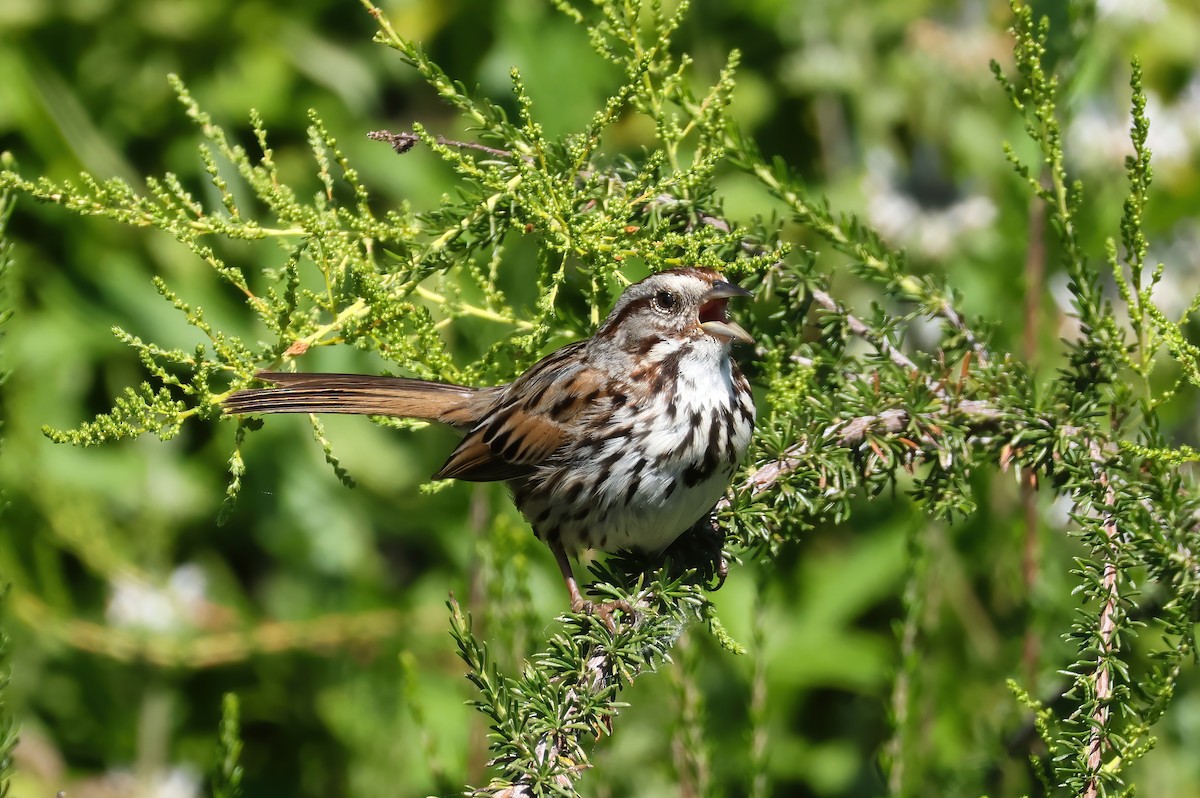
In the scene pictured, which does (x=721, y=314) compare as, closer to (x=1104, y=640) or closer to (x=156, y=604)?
(x=1104, y=640)

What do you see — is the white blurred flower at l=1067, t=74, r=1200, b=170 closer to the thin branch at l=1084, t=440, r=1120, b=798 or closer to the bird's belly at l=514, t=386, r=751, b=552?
the bird's belly at l=514, t=386, r=751, b=552

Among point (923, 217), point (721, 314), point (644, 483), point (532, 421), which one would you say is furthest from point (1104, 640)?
point (923, 217)

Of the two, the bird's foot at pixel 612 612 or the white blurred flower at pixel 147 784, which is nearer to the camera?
A: the bird's foot at pixel 612 612

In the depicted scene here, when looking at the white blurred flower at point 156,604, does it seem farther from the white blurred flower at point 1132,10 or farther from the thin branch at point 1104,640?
the white blurred flower at point 1132,10

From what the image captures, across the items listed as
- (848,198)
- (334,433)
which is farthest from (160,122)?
(848,198)

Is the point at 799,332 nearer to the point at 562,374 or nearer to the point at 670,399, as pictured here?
the point at 670,399

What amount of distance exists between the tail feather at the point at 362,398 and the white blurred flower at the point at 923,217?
2.40 m

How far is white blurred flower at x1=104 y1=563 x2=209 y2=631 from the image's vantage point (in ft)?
15.0

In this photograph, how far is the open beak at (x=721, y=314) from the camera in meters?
2.36

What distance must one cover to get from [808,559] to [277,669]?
2054 mm

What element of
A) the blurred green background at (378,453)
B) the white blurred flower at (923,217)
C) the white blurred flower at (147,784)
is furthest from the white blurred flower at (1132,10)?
the white blurred flower at (147,784)

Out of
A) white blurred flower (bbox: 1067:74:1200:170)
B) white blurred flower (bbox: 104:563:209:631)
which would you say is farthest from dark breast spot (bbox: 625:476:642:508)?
white blurred flower (bbox: 1067:74:1200:170)

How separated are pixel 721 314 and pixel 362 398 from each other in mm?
773

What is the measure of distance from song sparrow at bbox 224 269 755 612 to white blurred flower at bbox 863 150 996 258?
2.44 meters
